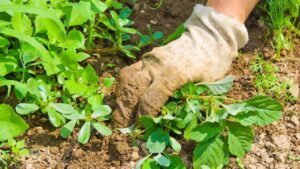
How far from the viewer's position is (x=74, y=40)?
2346 millimetres

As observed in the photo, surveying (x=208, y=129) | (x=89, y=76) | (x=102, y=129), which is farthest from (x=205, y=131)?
(x=89, y=76)

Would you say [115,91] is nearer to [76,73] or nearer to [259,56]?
[76,73]

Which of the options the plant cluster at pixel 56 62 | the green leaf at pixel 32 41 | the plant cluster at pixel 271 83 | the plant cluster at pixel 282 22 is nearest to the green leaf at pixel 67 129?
the plant cluster at pixel 56 62

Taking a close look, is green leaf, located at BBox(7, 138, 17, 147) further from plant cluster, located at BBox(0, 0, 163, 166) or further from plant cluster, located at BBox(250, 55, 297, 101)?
plant cluster, located at BBox(250, 55, 297, 101)

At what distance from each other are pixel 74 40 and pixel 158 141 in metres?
0.54

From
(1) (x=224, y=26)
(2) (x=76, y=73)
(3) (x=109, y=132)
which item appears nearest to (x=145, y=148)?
(3) (x=109, y=132)

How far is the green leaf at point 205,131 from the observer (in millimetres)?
2139

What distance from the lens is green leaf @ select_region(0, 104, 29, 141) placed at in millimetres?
2002

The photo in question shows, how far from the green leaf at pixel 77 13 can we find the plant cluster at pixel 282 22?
78cm

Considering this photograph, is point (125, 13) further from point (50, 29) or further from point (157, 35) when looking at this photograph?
point (50, 29)

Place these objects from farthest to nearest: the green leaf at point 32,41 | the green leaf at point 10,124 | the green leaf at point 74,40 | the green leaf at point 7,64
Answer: the green leaf at point 74,40 → the green leaf at point 7,64 → the green leaf at point 32,41 → the green leaf at point 10,124

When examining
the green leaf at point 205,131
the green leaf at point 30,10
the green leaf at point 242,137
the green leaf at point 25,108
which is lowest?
the green leaf at point 242,137

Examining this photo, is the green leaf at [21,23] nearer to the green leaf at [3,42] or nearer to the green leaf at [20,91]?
the green leaf at [3,42]

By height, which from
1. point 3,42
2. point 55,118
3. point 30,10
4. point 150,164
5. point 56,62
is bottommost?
point 150,164
